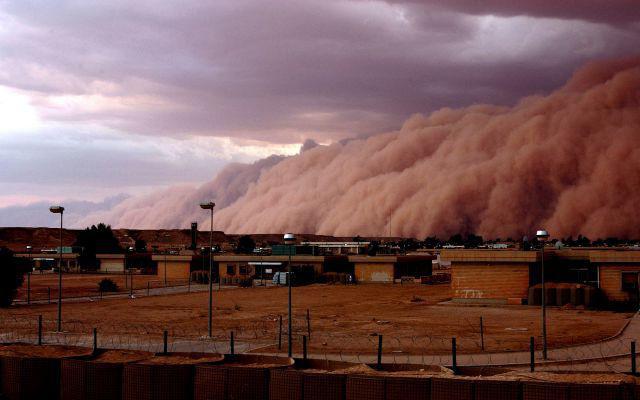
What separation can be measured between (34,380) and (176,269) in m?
69.4

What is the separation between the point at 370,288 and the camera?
6675 centimetres

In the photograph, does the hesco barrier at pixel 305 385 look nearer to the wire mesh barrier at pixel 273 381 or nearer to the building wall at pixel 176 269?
the wire mesh barrier at pixel 273 381

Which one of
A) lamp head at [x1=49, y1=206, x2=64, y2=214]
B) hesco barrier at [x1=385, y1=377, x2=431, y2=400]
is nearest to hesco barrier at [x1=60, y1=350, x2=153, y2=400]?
hesco barrier at [x1=385, y1=377, x2=431, y2=400]

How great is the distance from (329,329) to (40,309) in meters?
21.8

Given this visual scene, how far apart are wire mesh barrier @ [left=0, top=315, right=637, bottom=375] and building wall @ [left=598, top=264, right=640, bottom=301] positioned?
46.9 ft

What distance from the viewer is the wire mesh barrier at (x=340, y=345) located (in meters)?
23.2

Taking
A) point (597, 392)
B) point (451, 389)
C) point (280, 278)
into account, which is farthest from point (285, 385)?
point (280, 278)

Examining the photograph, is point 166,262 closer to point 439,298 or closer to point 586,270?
point 439,298

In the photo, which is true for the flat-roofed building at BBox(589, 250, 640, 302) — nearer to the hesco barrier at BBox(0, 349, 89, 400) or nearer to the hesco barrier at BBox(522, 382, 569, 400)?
the hesco barrier at BBox(522, 382, 569, 400)

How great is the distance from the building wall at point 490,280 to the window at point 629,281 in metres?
5.81

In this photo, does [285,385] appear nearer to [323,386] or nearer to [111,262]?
[323,386]

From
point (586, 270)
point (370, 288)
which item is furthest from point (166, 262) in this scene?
point (586, 270)

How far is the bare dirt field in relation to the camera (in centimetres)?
2934

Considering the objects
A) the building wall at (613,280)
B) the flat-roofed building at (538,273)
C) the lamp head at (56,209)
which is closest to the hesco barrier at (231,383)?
the lamp head at (56,209)
